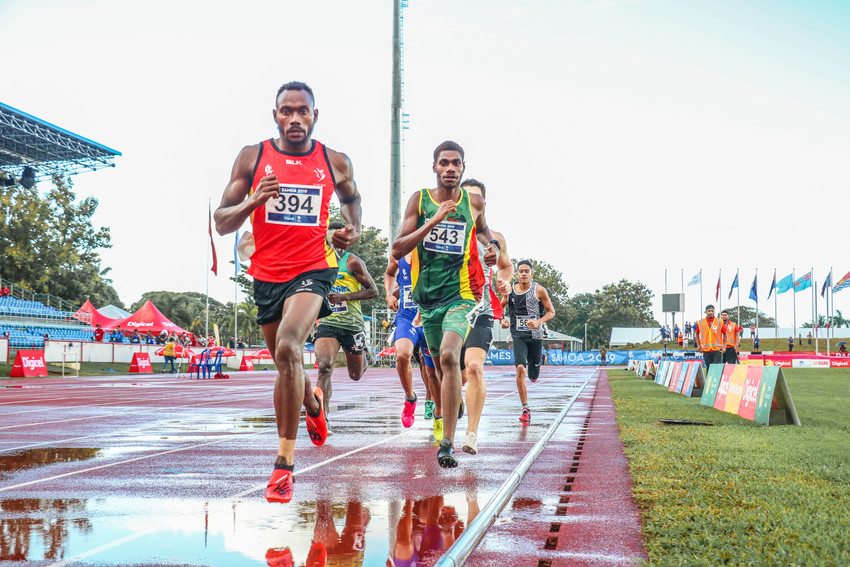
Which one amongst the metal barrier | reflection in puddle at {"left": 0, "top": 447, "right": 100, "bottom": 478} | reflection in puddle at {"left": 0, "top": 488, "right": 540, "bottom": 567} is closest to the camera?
the metal barrier

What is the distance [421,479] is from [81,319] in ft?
149

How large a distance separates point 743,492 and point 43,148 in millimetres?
41559

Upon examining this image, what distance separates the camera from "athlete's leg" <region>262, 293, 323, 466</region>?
14.8ft

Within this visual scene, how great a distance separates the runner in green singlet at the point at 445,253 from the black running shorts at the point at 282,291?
125 centimetres

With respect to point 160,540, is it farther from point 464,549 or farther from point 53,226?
point 53,226

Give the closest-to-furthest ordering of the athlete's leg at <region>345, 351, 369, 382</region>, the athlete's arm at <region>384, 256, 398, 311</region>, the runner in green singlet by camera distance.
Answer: the runner in green singlet → the athlete's arm at <region>384, 256, 398, 311</region> → the athlete's leg at <region>345, 351, 369, 382</region>

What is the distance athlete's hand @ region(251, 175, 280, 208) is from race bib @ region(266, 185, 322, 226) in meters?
0.30

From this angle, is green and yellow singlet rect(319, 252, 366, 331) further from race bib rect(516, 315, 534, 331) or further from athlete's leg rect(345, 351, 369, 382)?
race bib rect(516, 315, 534, 331)

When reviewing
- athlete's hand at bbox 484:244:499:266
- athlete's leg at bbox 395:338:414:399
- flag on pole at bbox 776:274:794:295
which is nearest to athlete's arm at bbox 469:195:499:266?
athlete's hand at bbox 484:244:499:266

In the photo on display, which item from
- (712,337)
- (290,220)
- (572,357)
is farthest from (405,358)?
(572,357)

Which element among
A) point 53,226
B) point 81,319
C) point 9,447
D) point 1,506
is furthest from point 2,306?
point 1,506

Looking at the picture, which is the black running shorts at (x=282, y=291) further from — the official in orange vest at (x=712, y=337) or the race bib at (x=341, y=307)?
the official in orange vest at (x=712, y=337)

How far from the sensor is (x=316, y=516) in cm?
401

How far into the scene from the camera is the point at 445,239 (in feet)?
20.4
